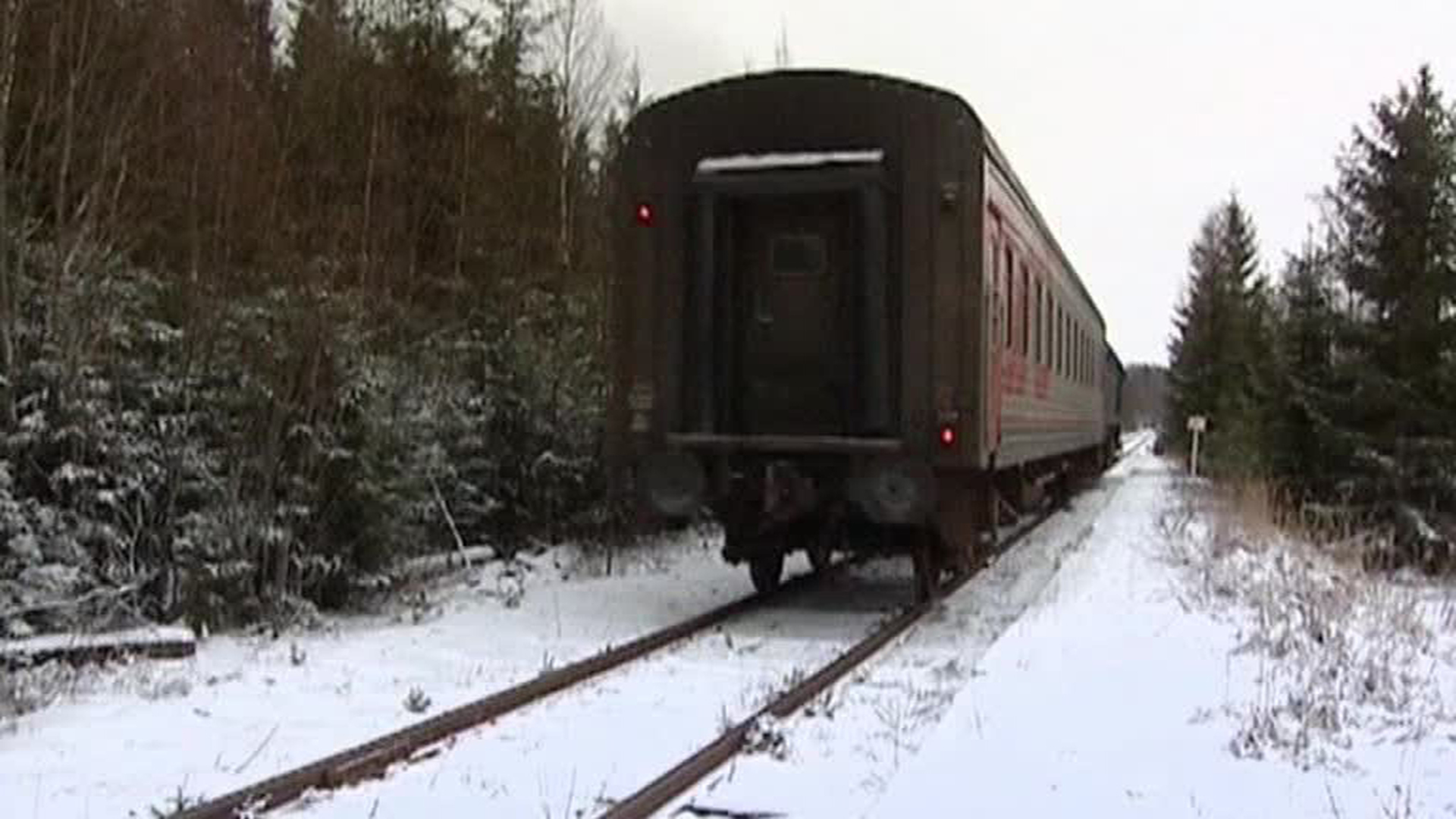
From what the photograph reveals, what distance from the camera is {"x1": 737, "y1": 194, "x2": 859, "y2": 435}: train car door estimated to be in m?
10.3

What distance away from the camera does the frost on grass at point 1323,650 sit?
6.25 metres

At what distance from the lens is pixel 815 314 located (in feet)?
34.0

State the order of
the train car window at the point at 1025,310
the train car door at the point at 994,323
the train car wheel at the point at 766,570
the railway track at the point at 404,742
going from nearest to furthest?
the railway track at the point at 404,742 < the train car door at the point at 994,323 < the train car wheel at the point at 766,570 < the train car window at the point at 1025,310

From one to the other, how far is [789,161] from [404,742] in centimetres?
548

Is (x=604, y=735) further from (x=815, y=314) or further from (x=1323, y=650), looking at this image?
(x=815, y=314)

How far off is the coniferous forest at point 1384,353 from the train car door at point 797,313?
358 inches

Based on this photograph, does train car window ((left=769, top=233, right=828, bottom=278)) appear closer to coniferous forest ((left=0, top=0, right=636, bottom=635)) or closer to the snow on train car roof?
the snow on train car roof

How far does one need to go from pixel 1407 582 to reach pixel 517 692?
997cm

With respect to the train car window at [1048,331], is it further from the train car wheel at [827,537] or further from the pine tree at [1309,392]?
the pine tree at [1309,392]

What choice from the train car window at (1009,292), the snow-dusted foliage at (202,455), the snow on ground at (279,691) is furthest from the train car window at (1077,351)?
the snow-dusted foliage at (202,455)

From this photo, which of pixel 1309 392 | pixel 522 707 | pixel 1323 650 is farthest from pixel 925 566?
pixel 1309 392

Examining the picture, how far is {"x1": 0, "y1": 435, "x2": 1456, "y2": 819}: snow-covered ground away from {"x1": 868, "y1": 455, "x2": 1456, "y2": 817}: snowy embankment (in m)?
0.02

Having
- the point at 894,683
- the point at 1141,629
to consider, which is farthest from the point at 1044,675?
the point at 1141,629

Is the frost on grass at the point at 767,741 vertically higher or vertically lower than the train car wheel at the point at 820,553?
lower
